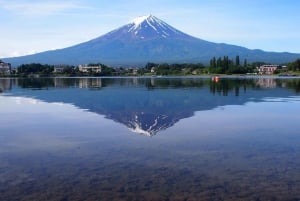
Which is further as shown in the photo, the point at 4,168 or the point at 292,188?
the point at 4,168

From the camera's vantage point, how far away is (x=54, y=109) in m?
19.9

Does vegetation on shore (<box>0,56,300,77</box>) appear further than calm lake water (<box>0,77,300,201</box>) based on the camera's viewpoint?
Yes

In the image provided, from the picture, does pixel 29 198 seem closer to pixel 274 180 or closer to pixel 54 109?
pixel 274 180

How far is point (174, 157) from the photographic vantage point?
9.33m

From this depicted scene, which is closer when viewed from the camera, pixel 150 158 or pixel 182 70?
pixel 150 158

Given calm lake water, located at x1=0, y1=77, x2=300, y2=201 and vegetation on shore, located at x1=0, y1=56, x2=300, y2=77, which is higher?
vegetation on shore, located at x1=0, y1=56, x2=300, y2=77

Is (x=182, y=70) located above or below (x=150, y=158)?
above

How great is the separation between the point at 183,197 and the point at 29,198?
2294 mm

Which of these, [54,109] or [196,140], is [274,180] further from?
[54,109]

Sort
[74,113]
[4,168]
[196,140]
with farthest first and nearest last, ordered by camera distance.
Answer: [74,113] → [196,140] → [4,168]

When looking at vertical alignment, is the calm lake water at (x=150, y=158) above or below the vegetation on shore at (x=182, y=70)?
below

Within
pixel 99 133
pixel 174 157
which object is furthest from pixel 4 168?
pixel 99 133

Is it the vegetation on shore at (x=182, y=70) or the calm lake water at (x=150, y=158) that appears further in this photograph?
the vegetation on shore at (x=182, y=70)

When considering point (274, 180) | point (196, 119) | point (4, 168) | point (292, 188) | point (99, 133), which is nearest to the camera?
point (292, 188)
